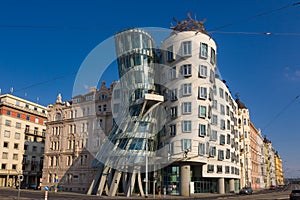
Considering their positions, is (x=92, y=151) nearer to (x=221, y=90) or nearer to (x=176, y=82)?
(x=176, y=82)

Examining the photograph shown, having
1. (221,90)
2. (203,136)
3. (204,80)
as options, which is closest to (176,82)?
(204,80)

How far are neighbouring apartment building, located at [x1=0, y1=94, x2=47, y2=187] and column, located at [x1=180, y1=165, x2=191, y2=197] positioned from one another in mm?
44976

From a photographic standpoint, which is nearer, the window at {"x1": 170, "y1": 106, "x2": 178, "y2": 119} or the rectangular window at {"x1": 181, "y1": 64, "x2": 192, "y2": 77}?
the window at {"x1": 170, "y1": 106, "x2": 178, "y2": 119}

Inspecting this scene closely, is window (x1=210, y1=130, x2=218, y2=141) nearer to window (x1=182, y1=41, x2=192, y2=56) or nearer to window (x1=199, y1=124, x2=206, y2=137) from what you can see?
window (x1=199, y1=124, x2=206, y2=137)

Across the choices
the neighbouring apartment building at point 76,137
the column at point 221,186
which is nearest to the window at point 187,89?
the column at point 221,186

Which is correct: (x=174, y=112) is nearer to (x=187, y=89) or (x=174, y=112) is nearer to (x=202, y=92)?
(x=187, y=89)

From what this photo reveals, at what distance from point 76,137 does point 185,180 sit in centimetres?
3109

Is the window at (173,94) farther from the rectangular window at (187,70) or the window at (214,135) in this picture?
the window at (214,135)

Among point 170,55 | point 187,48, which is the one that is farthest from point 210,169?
point 187,48

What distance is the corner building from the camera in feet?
184

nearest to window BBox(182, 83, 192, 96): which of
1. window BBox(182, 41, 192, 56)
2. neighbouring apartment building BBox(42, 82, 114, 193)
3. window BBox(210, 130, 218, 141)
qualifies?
window BBox(182, 41, 192, 56)

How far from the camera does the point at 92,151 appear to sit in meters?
71.0

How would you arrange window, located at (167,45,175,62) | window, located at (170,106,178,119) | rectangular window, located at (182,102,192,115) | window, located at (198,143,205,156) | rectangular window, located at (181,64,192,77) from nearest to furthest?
1. window, located at (198,143,205,156)
2. rectangular window, located at (182,102,192,115)
3. window, located at (170,106,178,119)
4. rectangular window, located at (181,64,192,77)
5. window, located at (167,45,175,62)

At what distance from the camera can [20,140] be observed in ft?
304
